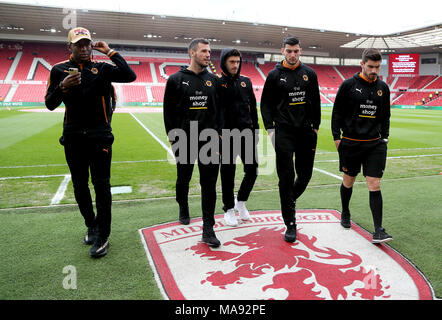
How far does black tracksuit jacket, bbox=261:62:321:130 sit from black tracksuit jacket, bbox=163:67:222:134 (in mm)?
626

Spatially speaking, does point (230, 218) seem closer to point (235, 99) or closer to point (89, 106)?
point (235, 99)

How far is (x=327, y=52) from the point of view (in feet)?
183

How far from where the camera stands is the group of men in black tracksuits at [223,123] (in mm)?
3301

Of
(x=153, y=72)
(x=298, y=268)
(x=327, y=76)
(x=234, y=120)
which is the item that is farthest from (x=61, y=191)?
(x=327, y=76)

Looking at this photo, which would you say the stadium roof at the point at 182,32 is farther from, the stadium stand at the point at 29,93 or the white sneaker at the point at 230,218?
the white sneaker at the point at 230,218

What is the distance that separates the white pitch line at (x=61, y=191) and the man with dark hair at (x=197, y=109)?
2.50m

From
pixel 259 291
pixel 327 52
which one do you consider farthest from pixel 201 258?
pixel 327 52

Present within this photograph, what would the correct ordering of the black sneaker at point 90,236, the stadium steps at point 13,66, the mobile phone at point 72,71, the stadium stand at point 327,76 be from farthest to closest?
the stadium stand at point 327,76, the stadium steps at point 13,66, the black sneaker at point 90,236, the mobile phone at point 72,71

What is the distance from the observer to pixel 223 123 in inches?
156

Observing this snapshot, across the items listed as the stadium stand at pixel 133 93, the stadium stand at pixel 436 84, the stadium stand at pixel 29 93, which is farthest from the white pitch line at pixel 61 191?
the stadium stand at pixel 436 84

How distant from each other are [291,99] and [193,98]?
1097 millimetres

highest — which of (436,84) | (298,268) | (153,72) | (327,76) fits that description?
(153,72)

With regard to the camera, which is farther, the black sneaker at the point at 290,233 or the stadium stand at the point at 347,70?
the stadium stand at the point at 347,70
